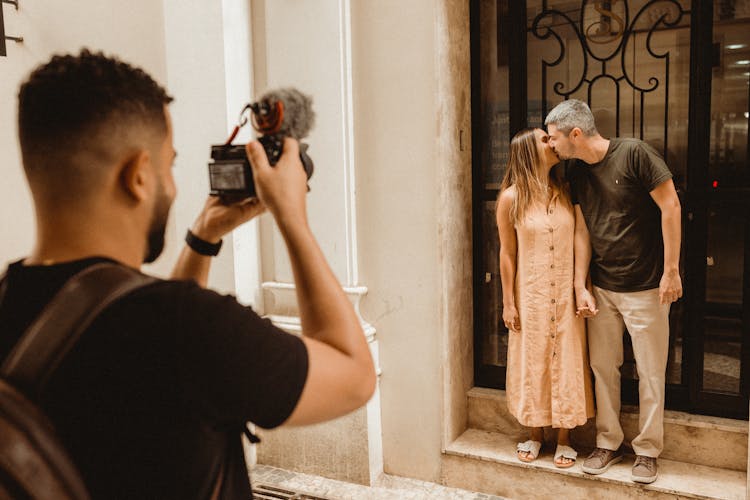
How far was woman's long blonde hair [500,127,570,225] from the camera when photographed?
3.62m

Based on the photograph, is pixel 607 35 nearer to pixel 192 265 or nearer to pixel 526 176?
pixel 526 176

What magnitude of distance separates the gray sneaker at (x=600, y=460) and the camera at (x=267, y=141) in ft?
9.46

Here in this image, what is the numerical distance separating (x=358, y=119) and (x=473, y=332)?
149 centimetres

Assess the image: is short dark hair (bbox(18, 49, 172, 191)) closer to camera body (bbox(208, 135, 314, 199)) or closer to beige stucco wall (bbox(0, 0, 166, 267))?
camera body (bbox(208, 135, 314, 199))

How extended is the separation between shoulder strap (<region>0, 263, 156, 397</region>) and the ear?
0.61 feet

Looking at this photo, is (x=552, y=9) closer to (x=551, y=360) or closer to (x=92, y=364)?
(x=551, y=360)

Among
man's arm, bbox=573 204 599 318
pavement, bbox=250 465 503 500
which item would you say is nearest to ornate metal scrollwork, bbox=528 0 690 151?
man's arm, bbox=573 204 599 318

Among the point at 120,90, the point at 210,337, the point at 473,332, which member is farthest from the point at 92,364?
the point at 473,332

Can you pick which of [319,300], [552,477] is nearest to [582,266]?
[552,477]

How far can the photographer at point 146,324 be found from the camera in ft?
2.93

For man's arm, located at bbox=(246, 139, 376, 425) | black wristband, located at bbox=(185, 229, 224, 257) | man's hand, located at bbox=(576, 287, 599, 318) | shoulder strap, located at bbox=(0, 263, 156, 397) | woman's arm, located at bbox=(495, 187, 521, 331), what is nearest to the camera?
shoulder strap, located at bbox=(0, 263, 156, 397)

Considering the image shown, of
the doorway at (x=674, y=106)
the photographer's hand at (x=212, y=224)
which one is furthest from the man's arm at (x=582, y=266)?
the photographer's hand at (x=212, y=224)

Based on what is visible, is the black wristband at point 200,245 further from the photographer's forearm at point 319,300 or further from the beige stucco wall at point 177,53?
the beige stucco wall at point 177,53

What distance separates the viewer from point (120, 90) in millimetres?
1031
